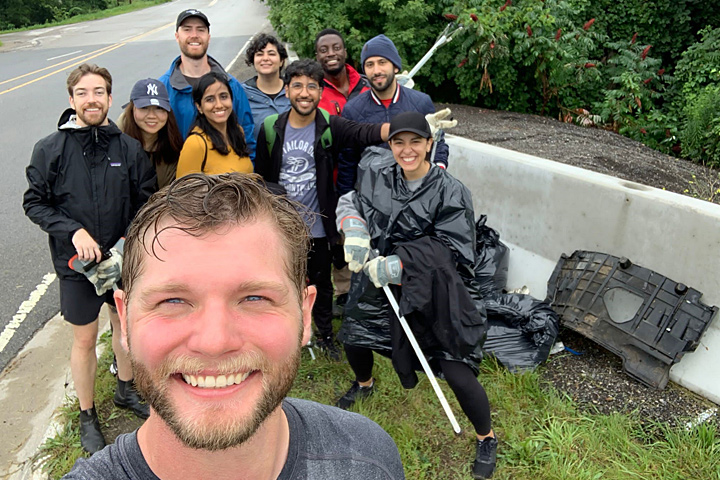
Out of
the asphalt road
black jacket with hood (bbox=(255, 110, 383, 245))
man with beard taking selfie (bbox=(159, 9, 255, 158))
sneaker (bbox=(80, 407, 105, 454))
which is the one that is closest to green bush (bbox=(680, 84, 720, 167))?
black jacket with hood (bbox=(255, 110, 383, 245))

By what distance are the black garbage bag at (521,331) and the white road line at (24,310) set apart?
3591 millimetres

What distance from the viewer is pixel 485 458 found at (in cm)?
305

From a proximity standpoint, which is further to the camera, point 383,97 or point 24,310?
point 24,310

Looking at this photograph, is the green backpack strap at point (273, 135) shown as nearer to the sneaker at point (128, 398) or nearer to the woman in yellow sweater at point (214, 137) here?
the woman in yellow sweater at point (214, 137)

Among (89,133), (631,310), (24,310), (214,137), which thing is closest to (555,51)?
(631,310)

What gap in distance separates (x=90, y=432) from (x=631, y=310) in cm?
342

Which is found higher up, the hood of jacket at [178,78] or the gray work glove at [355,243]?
the hood of jacket at [178,78]

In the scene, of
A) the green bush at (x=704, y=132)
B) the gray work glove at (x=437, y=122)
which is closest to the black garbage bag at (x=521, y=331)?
the gray work glove at (x=437, y=122)

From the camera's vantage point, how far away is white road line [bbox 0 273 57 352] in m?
4.31

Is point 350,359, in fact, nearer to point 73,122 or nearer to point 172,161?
point 172,161

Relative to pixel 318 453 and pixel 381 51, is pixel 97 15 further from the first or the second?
pixel 318 453

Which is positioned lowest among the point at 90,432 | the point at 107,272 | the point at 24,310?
the point at 24,310

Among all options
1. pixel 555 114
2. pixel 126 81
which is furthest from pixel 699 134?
pixel 126 81

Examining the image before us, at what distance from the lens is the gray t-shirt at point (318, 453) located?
1035 mm
